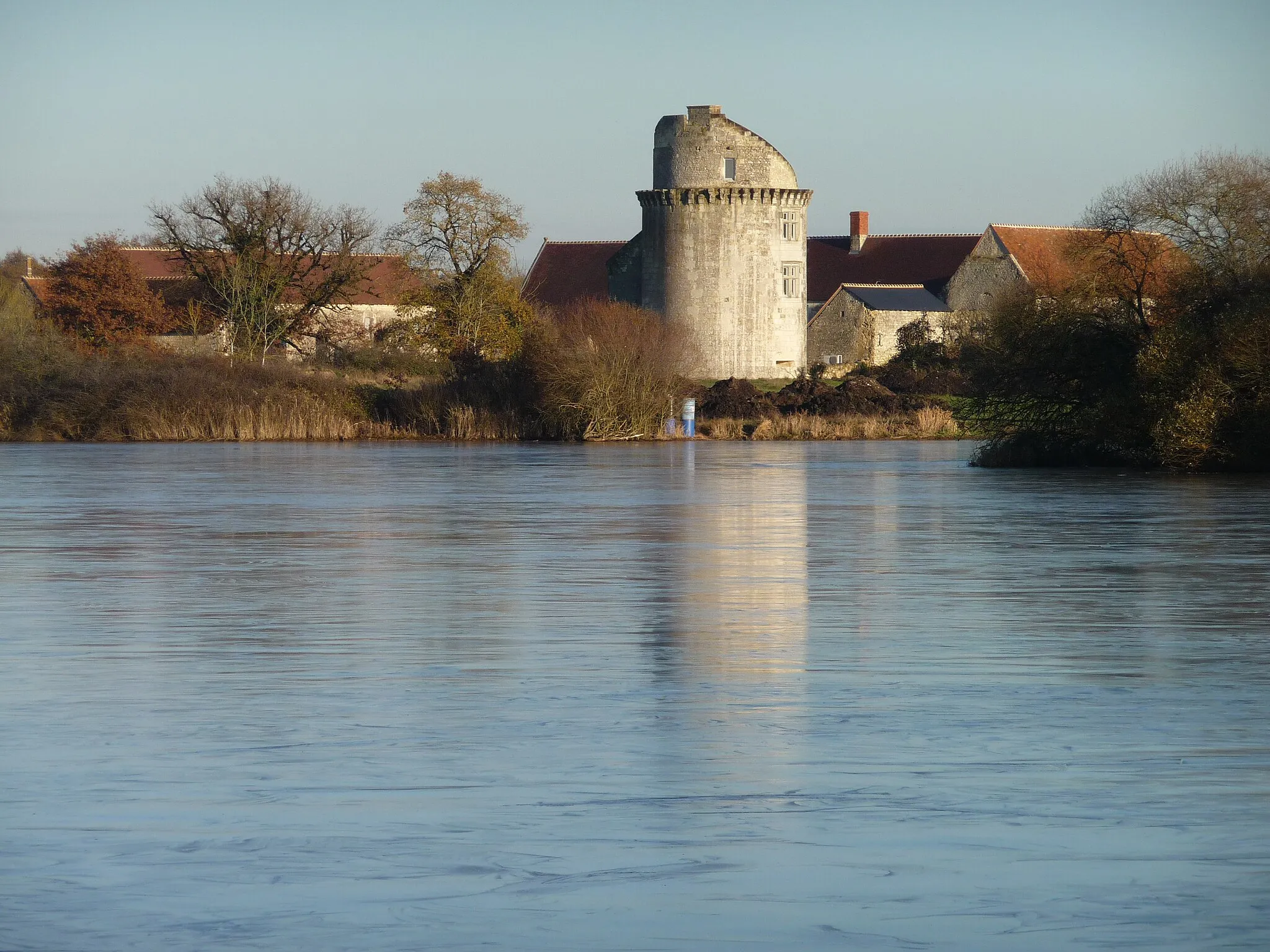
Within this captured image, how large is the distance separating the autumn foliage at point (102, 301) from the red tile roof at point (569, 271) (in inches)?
1055

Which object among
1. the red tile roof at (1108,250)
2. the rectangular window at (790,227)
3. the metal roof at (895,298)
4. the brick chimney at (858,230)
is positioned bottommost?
the red tile roof at (1108,250)

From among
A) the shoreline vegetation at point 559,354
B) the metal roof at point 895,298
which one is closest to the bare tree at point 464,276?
the shoreline vegetation at point 559,354

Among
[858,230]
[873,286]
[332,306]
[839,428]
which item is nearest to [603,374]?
[839,428]

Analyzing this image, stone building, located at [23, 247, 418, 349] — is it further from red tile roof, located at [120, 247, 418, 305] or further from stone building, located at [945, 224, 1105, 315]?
stone building, located at [945, 224, 1105, 315]

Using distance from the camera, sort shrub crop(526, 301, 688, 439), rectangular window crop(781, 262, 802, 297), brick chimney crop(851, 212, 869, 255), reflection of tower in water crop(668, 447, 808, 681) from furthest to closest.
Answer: brick chimney crop(851, 212, 869, 255), rectangular window crop(781, 262, 802, 297), shrub crop(526, 301, 688, 439), reflection of tower in water crop(668, 447, 808, 681)

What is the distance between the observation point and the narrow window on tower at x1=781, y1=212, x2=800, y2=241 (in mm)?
73375

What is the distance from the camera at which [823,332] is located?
269 feet

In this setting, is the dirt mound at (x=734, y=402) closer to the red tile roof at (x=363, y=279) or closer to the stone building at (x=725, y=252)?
the red tile roof at (x=363, y=279)

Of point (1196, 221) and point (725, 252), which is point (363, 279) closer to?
point (725, 252)

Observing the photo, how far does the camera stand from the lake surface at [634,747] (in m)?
4.28

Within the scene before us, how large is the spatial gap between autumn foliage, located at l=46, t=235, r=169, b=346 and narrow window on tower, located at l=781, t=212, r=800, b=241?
25087mm

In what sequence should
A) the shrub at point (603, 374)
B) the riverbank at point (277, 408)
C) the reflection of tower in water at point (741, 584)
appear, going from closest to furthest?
the reflection of tower in water at point (741, 584)
the shrub at point (603, 374)
the riverbank at point (277, 408)

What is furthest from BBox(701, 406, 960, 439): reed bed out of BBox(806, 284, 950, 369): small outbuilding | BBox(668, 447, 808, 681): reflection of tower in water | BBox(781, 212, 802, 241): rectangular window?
BBox(806, 284, 950, 369): small outbuilding

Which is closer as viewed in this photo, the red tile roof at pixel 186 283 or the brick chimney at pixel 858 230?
the red tile roof at pixel 186 283
